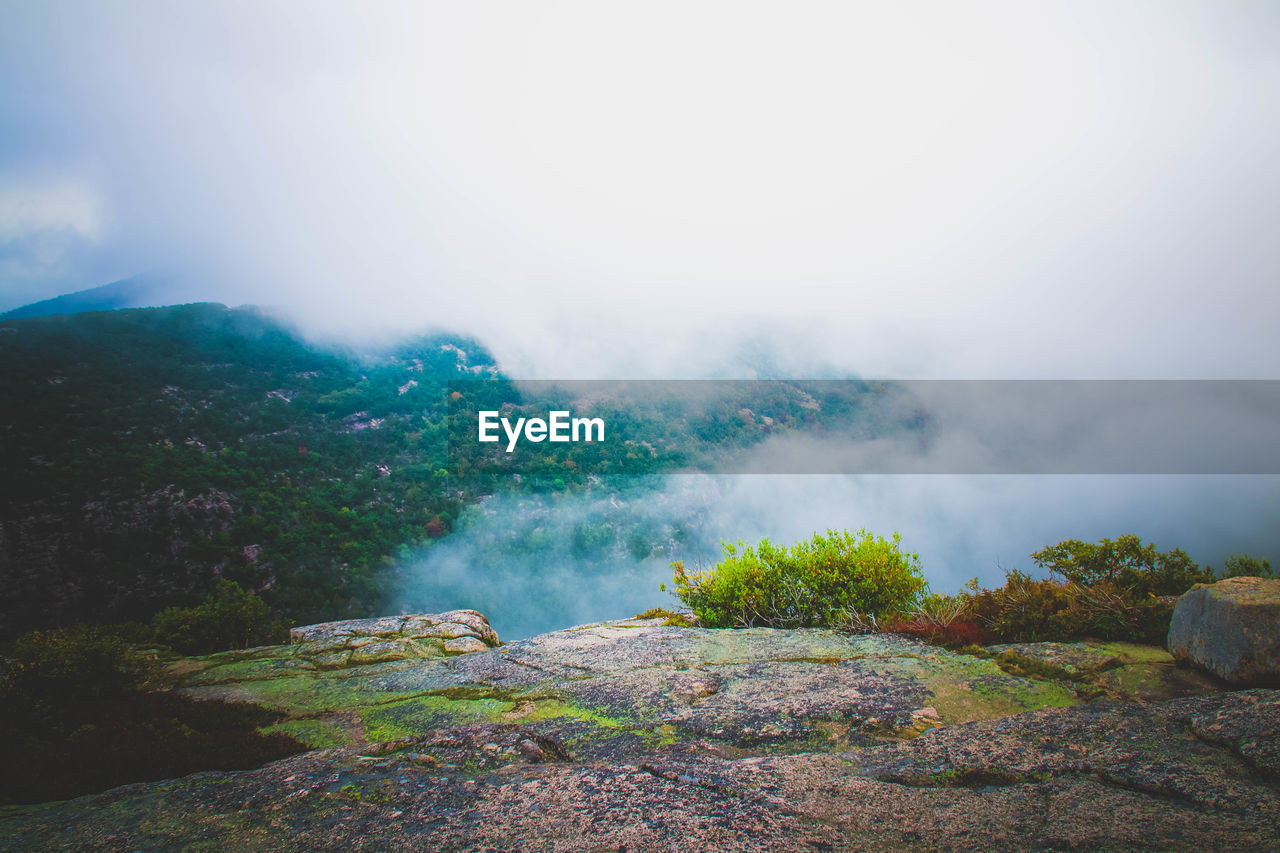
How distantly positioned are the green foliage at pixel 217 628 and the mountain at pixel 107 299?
6949 centimetres

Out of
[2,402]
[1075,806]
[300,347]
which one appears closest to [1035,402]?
[1075,806]

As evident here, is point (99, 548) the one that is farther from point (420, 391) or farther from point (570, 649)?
point (570, 649)

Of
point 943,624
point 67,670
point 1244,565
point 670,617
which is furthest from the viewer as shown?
point 670,617

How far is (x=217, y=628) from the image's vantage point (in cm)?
1127

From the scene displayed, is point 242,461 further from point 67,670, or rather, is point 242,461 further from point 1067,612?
point 1067,612

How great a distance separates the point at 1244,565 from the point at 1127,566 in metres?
4.00

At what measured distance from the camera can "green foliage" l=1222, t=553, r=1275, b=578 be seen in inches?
320

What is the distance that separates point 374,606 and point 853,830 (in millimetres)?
38350

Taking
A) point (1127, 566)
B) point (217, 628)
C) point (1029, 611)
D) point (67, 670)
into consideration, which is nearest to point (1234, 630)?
point (1029, 611)

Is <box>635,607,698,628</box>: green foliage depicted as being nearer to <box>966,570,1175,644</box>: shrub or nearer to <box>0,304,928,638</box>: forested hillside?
<box>966,570,1175,644</box>: shrub

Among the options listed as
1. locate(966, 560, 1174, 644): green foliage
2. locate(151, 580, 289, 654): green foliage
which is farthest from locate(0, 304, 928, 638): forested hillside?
locate(966, 560, 1174, 644): green foliage

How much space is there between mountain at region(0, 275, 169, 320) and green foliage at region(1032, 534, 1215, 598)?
85.9 m

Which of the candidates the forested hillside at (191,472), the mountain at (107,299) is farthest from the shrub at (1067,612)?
the mountain at (107,299)

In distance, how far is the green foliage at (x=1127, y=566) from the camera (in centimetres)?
666
